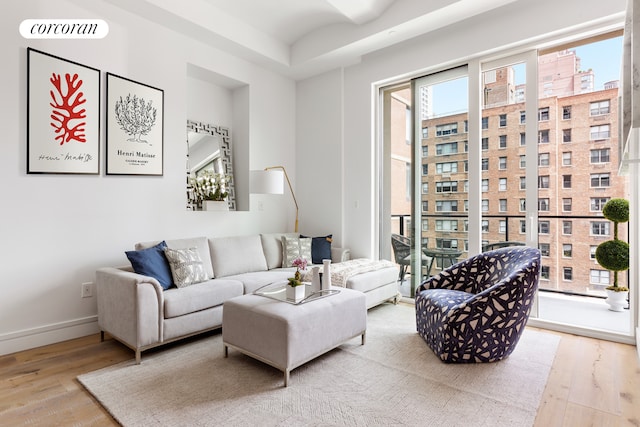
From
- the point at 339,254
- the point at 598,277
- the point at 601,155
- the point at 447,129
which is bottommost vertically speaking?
the point at 598,277

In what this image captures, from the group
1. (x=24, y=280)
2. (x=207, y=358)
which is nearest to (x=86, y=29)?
(x=24, y=280)

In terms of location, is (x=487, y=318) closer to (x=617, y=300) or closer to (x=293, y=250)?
(x=617, y=300)

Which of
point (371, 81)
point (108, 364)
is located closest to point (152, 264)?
point (108, 364)

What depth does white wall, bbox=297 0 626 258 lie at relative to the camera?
3346mm

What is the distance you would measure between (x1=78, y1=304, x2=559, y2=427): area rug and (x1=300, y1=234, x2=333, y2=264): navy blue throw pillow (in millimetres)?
1622

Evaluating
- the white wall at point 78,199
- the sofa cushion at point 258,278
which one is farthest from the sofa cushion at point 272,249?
the white wall at point 78,199

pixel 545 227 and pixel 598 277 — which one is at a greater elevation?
pixel 545 227

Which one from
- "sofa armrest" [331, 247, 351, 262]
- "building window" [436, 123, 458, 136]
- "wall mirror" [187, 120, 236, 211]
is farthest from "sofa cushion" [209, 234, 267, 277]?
"building window" [436, 123, 458, 136]

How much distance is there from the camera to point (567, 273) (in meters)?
4.35

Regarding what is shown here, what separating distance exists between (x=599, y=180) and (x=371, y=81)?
9.59 ft

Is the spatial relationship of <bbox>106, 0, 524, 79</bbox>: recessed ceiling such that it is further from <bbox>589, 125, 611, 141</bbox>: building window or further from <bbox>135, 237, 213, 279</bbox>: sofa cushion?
<bbox>135, 237, 213, 279</bbox>: sofa cushion

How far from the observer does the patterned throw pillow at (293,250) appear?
434 centimetres

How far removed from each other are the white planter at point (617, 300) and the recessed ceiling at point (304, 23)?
10.4 ft

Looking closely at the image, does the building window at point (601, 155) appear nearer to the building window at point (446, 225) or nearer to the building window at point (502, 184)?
the building window at point (502, 184)
